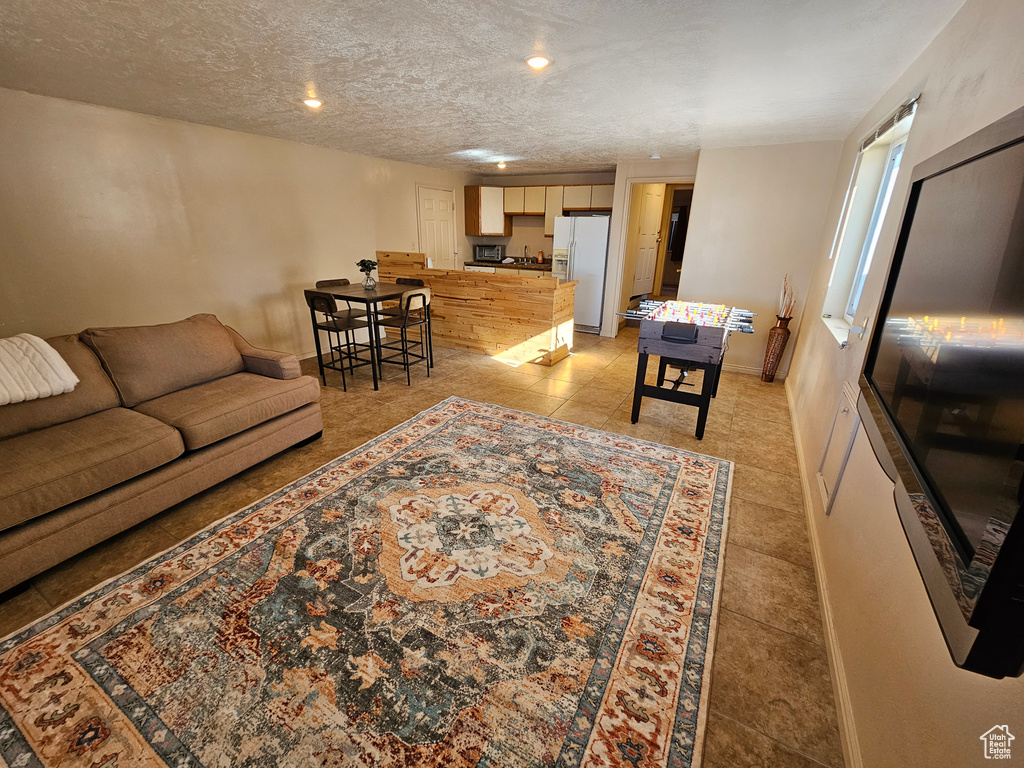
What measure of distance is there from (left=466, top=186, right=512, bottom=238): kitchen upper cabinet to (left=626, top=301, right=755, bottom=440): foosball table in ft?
14.6

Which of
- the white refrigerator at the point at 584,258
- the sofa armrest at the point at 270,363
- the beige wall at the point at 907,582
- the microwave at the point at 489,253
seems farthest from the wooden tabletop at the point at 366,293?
the beige wall at the point at 907,582

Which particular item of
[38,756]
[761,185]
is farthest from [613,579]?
[761,185]

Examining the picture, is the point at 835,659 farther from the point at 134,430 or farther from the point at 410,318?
the point at 410,318

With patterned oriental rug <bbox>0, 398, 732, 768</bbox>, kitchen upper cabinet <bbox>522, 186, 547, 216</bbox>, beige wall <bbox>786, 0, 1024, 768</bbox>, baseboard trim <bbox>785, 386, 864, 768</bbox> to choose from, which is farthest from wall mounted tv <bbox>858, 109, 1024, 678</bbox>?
kitchen upper cabinet <bbox>522, 186, 547, 216</bbox>

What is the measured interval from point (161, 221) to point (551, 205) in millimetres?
5075

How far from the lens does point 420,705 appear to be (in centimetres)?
133

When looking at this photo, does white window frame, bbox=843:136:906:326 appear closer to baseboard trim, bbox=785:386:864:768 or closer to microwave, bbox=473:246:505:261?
baseboard trim, bbox=785:386:864:768

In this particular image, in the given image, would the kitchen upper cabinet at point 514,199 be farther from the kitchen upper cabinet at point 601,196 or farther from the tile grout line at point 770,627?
the tile grout line at point 770,627

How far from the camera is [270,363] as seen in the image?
289cm

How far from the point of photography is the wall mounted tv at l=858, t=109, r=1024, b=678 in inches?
24.1

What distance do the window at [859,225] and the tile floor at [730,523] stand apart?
1.00 metres

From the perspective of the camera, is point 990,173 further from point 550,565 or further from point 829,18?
point 550,565

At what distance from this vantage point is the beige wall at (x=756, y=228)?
4043mm

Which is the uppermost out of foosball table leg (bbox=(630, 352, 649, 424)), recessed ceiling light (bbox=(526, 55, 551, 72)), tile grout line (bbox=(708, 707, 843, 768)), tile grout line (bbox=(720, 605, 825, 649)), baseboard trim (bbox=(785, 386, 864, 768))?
recessed ceiling light (bbox=(526, 55, 551, 72))
